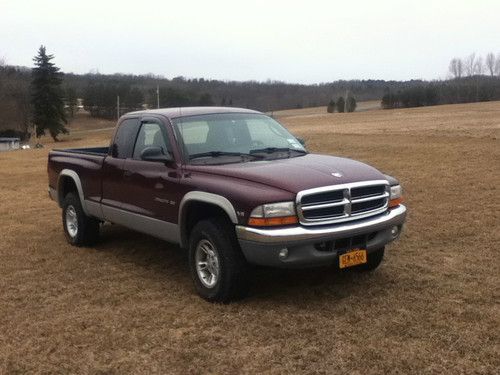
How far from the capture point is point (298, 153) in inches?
241

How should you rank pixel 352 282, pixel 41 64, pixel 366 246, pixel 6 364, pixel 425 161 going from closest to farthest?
pixel 6 364 < pixel 366 246 < pixel 352 282 < pixel 425 161 < pixel 41 64

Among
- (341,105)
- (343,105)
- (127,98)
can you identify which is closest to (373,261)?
(127,98)

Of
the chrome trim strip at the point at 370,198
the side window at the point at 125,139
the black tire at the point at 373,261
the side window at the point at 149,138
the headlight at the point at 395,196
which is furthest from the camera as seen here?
the side window at the point at 125,139

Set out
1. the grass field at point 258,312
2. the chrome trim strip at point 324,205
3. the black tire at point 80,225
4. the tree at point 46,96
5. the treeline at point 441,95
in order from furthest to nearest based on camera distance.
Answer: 1. the treeline at point 441,95
2. the tree at point 46,96
3. the black tire at point 80,225
4. the chrome trim strip at point 324,205
5. the grass field at point 258,312

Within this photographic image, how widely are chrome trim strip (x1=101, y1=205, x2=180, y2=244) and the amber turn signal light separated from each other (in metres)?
1.10

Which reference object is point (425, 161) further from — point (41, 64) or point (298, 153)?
point (41, 64)

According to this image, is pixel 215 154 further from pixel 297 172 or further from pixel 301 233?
pixel 301 233

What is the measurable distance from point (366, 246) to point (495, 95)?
354ft

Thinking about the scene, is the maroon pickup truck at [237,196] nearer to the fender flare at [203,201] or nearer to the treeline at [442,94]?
the fender flare at [203,201]

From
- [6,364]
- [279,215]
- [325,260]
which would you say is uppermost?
[279,215]

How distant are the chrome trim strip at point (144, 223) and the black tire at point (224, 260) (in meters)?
0.45

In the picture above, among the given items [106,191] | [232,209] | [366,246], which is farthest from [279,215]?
[106,191]

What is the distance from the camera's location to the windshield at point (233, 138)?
5789 mm

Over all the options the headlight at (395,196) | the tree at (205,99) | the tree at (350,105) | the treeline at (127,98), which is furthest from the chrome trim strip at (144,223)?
the tree at (350,105)
